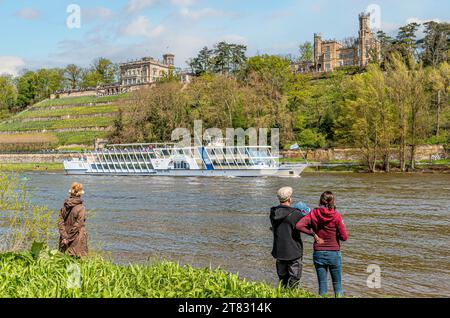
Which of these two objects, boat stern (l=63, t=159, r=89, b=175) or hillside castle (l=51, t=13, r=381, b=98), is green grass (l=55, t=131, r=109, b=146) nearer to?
hillside castle (l=51, t=13, r=381, b=98)

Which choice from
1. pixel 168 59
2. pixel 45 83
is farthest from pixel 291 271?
pixel 168 59

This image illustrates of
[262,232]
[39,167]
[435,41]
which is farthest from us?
[435,41]

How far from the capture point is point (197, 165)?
59.8 meters

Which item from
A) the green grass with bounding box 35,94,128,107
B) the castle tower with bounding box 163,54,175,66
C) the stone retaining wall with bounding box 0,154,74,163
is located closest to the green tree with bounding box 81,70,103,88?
the green grass with bounding box 35,94,128,107

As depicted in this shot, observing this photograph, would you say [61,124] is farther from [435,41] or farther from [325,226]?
[325,226]

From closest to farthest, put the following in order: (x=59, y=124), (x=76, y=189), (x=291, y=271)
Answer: (x=291, y=271), (x=76, y=189), (x=59, y=124)

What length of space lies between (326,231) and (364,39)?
119 m

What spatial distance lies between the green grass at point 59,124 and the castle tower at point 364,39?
2429 inches

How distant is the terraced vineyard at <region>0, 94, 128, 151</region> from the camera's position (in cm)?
10462

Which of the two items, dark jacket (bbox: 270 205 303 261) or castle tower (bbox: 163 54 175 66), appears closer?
dark jacket (bbox: 270 205 303 261)

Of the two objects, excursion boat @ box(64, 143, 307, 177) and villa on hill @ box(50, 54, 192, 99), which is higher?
villa on hill @ box(50, 54, 192, 99)

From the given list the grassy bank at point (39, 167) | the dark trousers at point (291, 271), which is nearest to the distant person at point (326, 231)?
the dark trousers at point (291, 271)

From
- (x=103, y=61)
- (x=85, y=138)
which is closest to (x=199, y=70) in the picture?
(x=85, y=138)

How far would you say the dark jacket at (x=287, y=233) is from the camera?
348 inches
